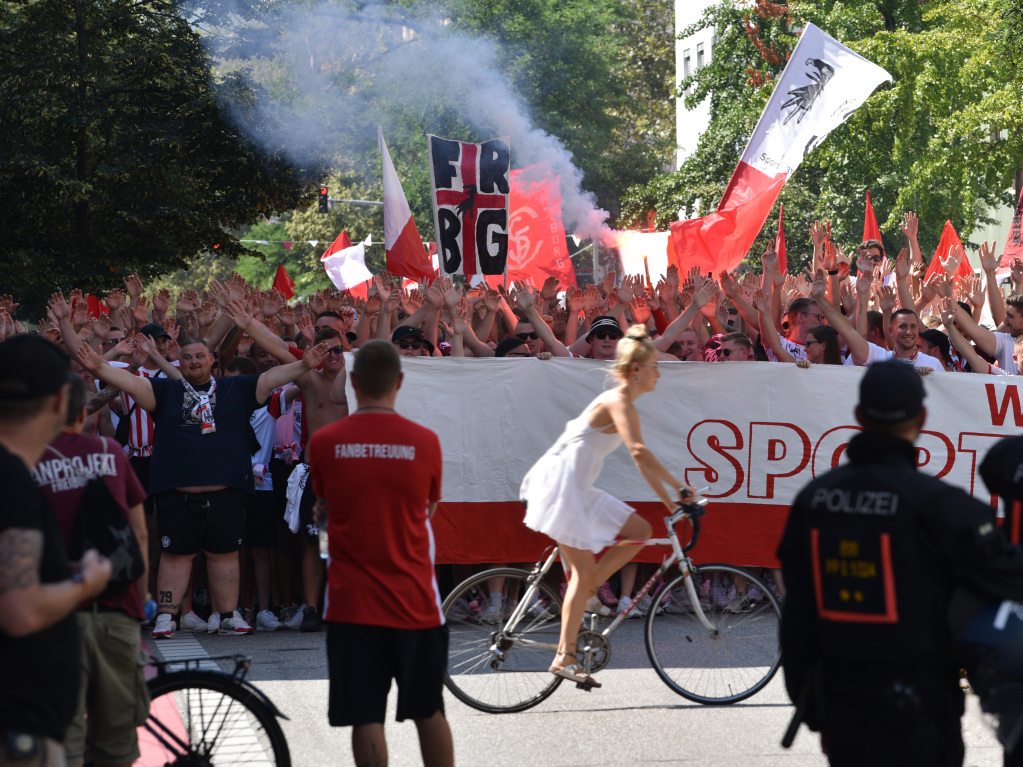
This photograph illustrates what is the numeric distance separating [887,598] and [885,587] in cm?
3

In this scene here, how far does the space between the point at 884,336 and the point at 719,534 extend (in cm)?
247

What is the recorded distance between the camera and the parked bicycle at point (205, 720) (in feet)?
15.2

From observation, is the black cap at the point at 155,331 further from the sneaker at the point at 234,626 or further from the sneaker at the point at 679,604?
the sneaker at the point at 679,604

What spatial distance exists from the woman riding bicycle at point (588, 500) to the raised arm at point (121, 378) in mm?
3031

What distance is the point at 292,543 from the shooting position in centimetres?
927

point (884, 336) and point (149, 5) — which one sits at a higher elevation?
point (149, 5)

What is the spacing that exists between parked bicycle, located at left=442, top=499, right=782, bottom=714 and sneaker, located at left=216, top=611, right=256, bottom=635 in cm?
235

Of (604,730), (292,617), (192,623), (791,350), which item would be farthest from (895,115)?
(604,730)

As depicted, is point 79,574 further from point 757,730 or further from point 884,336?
point 884,336

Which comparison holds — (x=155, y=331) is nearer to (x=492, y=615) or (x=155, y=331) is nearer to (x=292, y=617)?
(x=292, y=617)

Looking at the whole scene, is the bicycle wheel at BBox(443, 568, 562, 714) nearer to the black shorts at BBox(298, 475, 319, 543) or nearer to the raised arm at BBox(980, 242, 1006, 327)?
the black shorts at BBox(298, 475, 319, 543)

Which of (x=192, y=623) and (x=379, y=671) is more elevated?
(x=379, y=671)

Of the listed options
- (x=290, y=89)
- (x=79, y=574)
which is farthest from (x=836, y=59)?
(x=290, y=89)

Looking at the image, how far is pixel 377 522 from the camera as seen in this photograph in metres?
4.62
